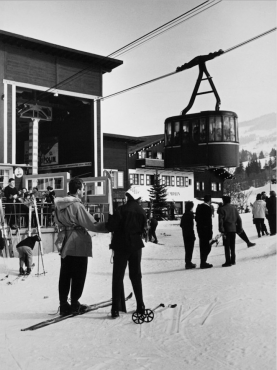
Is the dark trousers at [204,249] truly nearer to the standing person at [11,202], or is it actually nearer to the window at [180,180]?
the window at [180,180]

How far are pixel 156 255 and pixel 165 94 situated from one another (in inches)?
225

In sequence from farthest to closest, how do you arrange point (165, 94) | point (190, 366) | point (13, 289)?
1. point (13, 289)
2. point (165, 94)
3. point (190, 366)

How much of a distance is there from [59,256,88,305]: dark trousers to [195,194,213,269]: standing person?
3.04 meters

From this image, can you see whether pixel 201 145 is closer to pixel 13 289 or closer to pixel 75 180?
pixel 75 180

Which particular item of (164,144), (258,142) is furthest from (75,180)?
(258,142)

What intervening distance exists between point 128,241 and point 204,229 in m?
3.16

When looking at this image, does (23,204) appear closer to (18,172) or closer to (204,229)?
(204,229)

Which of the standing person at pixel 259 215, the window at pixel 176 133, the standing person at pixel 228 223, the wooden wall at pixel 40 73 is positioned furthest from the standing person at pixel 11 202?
the standing person at pixel 259 215

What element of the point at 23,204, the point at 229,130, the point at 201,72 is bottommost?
the point at 23,204

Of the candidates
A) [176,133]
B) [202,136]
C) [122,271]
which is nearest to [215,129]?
[202,136]

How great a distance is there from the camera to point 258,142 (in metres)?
3.31

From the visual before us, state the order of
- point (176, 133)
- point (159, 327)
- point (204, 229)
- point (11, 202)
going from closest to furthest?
point (159, 327) < point (176, 133) < point (204, 229) < point (11, 202)

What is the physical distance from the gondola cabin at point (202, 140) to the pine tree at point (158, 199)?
9.24 ft

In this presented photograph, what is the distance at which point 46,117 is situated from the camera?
15.3 m
